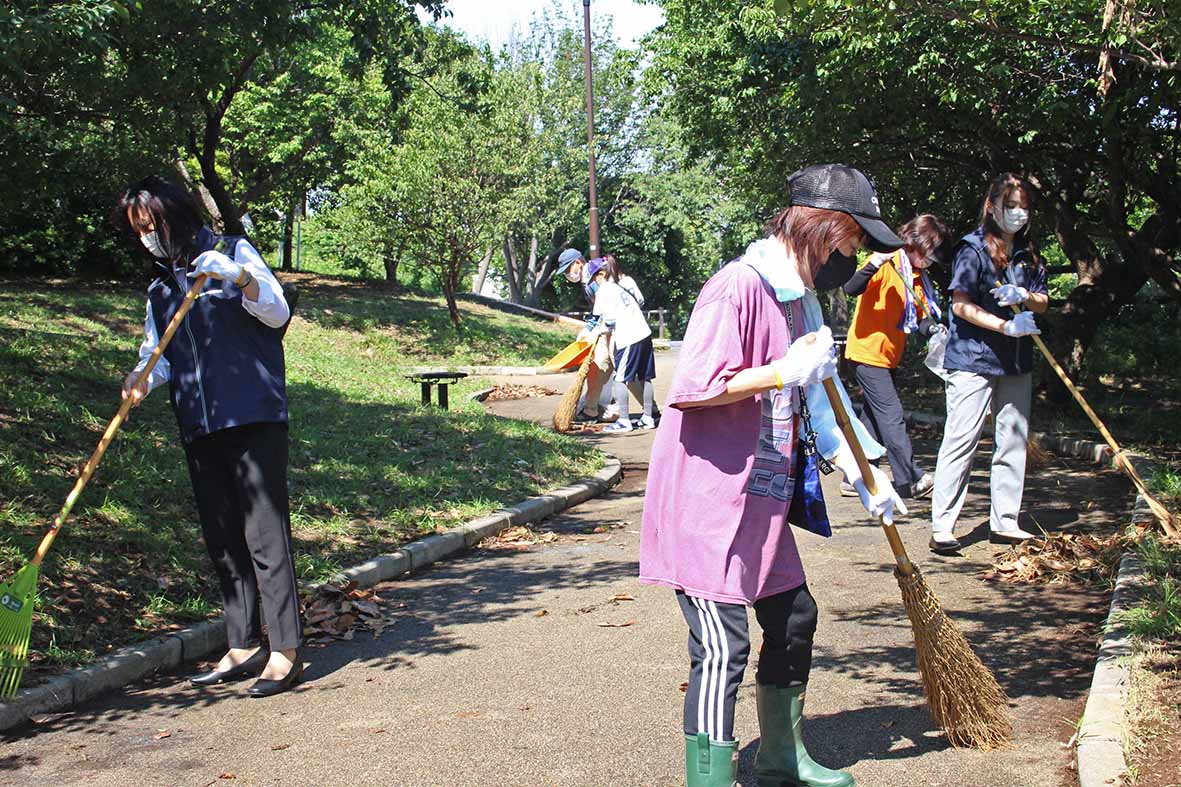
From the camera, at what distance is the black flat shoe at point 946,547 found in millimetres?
6902

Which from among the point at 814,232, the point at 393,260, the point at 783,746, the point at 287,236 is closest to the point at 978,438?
the point at 783,746

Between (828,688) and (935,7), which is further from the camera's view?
(935,7)

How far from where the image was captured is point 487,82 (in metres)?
15.5

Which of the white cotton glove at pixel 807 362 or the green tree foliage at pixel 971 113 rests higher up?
the green tree foliage at pixel 971 113

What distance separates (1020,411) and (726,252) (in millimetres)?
35977

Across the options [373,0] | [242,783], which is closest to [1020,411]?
[242,783]

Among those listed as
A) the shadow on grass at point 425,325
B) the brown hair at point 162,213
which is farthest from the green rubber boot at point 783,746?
the shadow on grass at point 425,325

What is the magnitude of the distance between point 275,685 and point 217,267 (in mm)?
1693

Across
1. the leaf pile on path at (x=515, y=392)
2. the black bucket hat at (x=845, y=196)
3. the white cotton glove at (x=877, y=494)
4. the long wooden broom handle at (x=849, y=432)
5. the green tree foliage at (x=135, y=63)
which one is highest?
the green tree foliage at (x=135, y=63)

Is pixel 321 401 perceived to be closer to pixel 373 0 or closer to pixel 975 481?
pixel 373 0

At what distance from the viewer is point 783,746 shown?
Result: 3496 millimetres

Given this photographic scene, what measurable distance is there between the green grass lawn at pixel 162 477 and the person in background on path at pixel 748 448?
3.11m

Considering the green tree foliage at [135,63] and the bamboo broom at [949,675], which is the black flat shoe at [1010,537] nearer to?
the bamboo broom at [949,675]

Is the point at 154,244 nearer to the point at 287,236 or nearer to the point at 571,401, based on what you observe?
the point at 571,401
